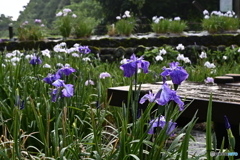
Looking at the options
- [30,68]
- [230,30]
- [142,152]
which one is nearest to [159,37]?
[230,30]

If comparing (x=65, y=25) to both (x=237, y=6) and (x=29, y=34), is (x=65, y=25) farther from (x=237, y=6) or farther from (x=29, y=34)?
(x=237, y=6)

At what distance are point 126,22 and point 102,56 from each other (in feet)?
6.63

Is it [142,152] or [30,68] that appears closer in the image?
[142,152]

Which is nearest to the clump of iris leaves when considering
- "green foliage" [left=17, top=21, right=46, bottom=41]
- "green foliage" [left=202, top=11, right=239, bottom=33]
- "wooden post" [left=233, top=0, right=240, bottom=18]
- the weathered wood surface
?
the weathered wood surface

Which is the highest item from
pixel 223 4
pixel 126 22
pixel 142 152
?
pixel 223 4

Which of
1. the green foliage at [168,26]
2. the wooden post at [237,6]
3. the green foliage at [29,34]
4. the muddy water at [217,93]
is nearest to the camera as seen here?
the muddy water at [217,93]

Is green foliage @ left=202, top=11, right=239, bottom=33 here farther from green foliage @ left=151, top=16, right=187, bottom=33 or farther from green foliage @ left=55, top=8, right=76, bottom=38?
green foliage @ left=55, top=8, right=76, bottom=38

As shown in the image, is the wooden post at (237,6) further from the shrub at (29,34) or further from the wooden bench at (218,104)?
the wooden bench at (218,104)

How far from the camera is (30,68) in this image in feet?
14.0

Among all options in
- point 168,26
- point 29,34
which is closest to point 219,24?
point 168,26

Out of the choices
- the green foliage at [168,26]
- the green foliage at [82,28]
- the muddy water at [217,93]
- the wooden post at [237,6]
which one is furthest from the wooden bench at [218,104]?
the wooden post at [237,6]

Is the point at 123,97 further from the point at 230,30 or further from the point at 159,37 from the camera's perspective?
the point at 230,30

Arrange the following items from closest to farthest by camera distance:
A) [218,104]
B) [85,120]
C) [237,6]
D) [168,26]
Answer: [218,104] < [85,120] < [168,26] < [237,6]

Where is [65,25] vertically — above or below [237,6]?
below
